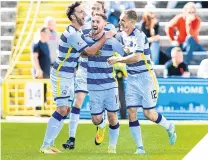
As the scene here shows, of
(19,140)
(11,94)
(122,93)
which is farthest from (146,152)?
(11,94)

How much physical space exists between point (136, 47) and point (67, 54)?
34.1 inches

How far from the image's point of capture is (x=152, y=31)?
64.7 feet

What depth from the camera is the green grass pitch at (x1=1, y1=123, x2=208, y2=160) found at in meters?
12.1

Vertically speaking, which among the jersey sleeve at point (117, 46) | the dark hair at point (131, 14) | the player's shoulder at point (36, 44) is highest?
the dark hair at point (131, 14)

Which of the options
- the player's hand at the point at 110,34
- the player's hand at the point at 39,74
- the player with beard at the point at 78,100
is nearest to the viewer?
the player's hand at the point at 110,34

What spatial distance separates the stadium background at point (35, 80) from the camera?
59.4 feet

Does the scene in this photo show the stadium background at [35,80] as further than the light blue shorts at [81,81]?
Yes

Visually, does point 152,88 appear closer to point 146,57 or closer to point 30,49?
point 146,57

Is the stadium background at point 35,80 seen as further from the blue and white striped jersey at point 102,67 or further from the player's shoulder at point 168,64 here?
the blue and white striped jersey at point 102,67

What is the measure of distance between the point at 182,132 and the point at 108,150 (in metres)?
3.49

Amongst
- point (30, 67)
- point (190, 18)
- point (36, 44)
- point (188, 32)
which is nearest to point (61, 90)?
point (36, 44)

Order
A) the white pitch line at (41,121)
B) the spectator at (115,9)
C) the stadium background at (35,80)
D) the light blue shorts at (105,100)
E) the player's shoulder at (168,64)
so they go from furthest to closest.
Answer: the spectator at (115,9) < the player's shoulder at (168,64) < the stadium background at (35,80) < the white pitch line at (41,121) < the light blue shorts at (105,100)

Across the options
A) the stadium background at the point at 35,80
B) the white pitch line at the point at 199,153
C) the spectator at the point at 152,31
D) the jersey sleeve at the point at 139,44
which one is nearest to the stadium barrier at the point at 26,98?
the stadium background at the point at 35,80

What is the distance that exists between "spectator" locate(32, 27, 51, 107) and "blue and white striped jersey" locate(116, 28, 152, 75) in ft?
23.0
